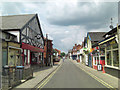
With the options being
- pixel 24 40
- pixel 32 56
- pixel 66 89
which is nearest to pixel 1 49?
pixel 24 40

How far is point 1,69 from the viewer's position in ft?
41.2

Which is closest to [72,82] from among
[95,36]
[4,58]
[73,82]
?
[73,82]

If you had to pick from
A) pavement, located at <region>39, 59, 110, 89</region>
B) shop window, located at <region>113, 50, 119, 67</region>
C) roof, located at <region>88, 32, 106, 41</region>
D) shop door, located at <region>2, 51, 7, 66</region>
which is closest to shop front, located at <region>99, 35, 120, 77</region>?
shop window, located at <region>113, 50, 119, 67</region>

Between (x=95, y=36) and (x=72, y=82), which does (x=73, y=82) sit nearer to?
(x=72, y=82)

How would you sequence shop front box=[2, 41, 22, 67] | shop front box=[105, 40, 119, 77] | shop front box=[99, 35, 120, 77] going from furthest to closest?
shop front box=[2, 41, 22, 67], shop front box=[105, 40, 119, 77], shop front box=[99, 35, 120, 77]

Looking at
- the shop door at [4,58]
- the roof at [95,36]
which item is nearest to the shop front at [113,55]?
the shop door at [4,58]

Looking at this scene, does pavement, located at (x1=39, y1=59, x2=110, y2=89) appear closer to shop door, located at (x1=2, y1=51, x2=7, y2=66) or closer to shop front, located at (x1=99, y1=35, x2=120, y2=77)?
shop front, located at (x1=99, y1=35, x2=120, y2=77)

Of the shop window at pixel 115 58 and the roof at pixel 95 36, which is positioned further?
the roof at pixel 95 36

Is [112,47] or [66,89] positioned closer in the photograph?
[66,89]

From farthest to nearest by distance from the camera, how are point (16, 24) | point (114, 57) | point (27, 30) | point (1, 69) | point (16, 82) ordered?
1. point (27, 30)
2. point (16, 24)
3. point (114, 57)
4. point (1, 69)
5. point (16, 82)

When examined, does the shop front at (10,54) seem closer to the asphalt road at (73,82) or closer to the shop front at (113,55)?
the asphalt road at (73,82)

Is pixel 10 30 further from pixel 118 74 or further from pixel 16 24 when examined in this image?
pixel 118 74

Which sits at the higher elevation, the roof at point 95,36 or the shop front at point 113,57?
the roof at point 95,36

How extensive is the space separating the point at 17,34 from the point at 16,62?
3651 millimetres
